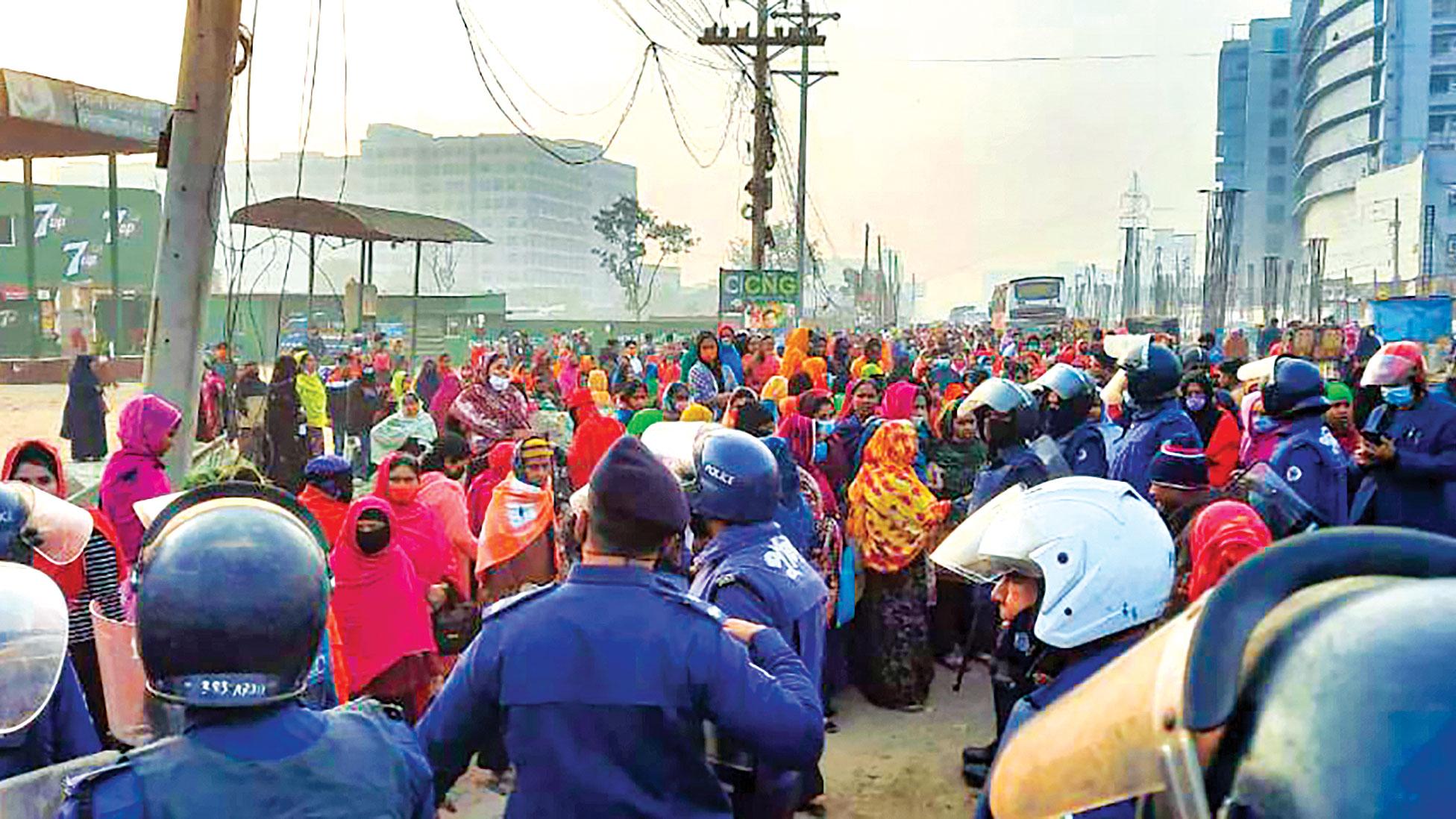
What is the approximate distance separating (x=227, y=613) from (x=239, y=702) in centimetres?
13

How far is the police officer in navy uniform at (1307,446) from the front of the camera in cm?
568

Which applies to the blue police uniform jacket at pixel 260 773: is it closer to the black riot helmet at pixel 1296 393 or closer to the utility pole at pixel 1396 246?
the black riot helmet at pixel 1296 393

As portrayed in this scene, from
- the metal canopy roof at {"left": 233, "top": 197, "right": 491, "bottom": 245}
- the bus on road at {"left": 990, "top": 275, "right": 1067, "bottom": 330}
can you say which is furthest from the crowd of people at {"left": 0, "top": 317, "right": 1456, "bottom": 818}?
the bus on road at {"left": 990, "top": 275, "right": 1067, "bottom": 330}

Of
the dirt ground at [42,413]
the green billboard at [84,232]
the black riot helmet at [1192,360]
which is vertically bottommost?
the dirt ground at [42,413]

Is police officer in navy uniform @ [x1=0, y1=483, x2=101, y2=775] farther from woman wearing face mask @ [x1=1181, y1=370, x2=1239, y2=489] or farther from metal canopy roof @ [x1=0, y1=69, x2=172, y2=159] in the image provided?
metal canopy roof @ [x1=0, y1=69, x2=172, y2=159]

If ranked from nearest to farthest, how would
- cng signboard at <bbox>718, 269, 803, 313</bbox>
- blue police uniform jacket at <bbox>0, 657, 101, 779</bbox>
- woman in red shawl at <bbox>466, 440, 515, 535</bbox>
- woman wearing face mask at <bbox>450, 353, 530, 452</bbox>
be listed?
blue police uniform jacket at <bbox>0, 657, 101, 779</bbox>, woman in red shawl at <bbox>466, 440, 515, 535</bbox>, woman wearing face mask at <bbox>450, 353, 530, 452</bbox>, cng signboard at <bbox>718, 269, 803, 313</bbox>

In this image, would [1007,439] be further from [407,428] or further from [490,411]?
[407,428]

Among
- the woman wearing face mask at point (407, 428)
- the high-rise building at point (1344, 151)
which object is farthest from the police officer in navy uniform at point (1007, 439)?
the high-rise building at point (1344, 151)

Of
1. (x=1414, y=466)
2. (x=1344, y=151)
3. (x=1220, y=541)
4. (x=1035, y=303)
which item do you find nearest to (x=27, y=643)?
(x=1220, y=541)

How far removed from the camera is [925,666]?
7242 mm

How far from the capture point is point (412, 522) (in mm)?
5766

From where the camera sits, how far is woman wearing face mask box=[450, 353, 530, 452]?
31.2 ft

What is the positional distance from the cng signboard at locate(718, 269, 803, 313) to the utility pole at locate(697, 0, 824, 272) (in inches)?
36.0

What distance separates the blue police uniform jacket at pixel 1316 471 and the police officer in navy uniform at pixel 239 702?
16.0 ft
